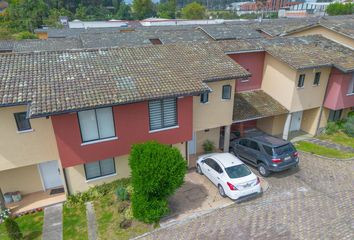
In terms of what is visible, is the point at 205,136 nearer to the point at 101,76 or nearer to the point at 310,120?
the point at 101,76

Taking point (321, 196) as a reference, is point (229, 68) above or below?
above

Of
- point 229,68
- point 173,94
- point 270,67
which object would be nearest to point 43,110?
point 173,94

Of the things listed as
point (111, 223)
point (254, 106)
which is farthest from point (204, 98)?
point (111, 223)

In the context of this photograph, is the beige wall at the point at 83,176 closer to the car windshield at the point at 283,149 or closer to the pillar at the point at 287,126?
the car windshield at the point at 283,149

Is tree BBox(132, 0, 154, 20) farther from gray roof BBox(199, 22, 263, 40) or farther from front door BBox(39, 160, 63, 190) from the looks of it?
front door BBox(39, 160, 63, 190)

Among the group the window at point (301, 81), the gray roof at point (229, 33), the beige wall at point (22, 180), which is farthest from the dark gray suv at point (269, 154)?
the gray roof at point (229, 33)

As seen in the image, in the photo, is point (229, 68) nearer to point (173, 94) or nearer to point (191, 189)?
point (173, 94)

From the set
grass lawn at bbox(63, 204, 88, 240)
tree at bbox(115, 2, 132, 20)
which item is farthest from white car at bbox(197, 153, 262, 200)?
tree at bbox(115, 2, 132, 20)
